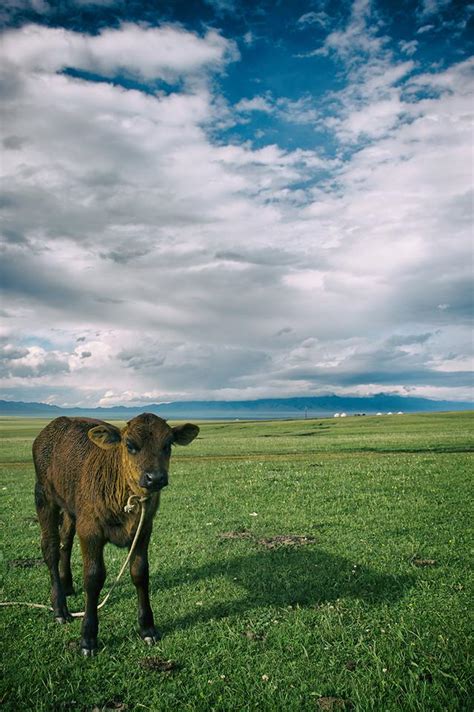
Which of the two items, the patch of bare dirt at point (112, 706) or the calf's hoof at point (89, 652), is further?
the calf's hoof at point (89, 652)

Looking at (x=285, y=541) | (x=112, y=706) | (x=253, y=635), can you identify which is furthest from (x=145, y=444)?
(x=285, y=541)

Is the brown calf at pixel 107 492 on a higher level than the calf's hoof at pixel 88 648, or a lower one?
higher

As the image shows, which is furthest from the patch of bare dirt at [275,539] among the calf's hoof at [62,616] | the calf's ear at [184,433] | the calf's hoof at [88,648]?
the calf's hoof at [88,648]

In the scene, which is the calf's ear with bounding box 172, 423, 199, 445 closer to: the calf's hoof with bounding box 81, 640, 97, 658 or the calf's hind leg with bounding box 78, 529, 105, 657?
the calf's hind leg with bounding box 78, 529, 105, 657

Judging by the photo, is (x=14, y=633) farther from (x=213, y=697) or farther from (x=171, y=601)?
(x=213, y=697)

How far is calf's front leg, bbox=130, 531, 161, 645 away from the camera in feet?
25.3

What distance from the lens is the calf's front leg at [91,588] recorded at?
7.43 m

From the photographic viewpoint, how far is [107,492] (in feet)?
26.2

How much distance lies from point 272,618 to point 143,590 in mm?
2237

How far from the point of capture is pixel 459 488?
19219 millimetres

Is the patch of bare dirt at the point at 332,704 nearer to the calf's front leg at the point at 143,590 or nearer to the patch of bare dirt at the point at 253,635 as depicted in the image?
the patch of bare dirt at the point at 253,635

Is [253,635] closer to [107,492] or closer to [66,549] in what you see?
[107,492]

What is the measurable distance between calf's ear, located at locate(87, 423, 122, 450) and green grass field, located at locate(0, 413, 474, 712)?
303 centimetres

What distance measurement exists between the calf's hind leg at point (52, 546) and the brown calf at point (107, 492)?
0.02 metres
